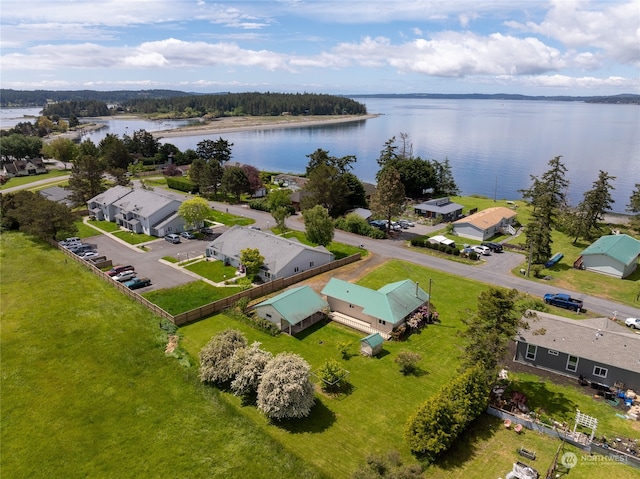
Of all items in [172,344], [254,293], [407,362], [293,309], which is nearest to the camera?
[407,362]

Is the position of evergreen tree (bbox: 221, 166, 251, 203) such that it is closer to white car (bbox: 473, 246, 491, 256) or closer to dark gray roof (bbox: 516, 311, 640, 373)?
white car (bbox: 473, 246, 491, 256)

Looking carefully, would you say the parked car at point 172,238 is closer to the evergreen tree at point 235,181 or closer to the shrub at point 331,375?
the evergreen tree at point 235,181

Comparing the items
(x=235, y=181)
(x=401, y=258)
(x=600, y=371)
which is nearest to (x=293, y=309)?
(x=401, y=258)

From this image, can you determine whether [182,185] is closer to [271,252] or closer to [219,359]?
[271,252]

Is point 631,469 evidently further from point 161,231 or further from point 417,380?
point 161,231

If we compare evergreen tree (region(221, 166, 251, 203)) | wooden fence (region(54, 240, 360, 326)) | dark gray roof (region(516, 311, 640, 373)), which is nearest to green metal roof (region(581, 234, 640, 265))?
dark gray roof (region(516, 311, 640, 373))
